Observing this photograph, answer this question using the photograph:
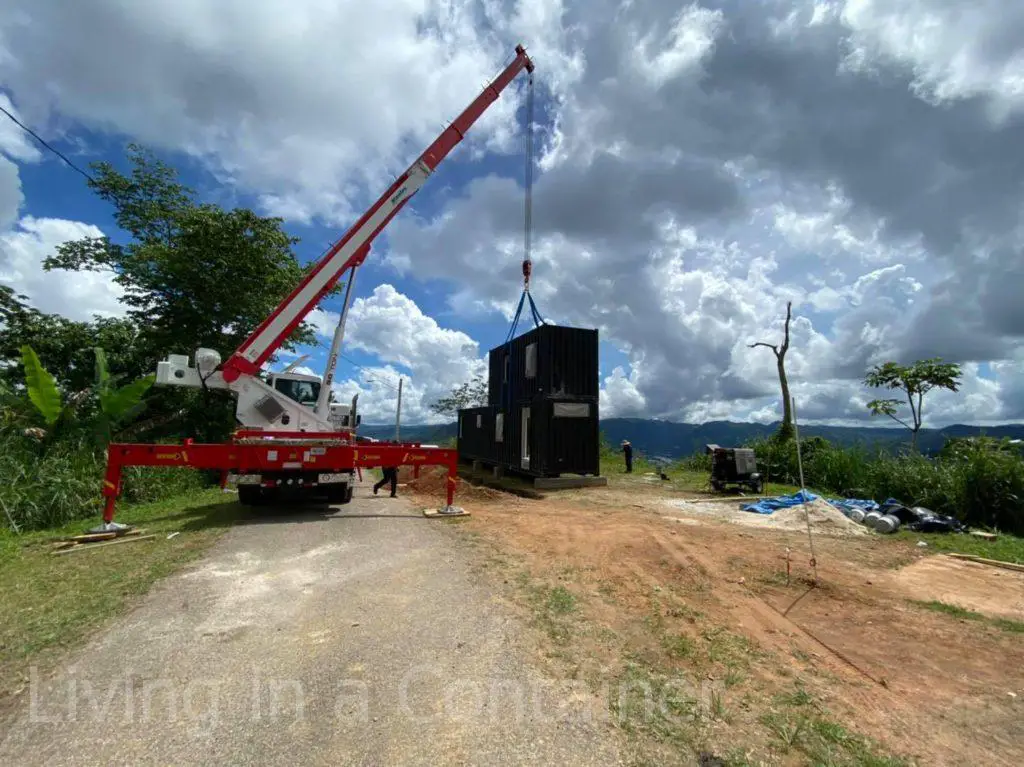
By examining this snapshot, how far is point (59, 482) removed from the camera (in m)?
9.54

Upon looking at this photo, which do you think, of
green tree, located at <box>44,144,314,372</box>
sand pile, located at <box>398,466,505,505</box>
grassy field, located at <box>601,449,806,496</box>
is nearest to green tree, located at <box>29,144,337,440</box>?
green tree, located at <box>44,144,314,372</box>

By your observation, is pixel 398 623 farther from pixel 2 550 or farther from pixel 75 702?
pixel 2 550

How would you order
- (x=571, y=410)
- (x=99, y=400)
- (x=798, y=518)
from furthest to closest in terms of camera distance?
(x=571, y=410)
(x=99, y=400)
(x=798, y=518)

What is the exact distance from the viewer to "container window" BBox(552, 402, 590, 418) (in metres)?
15.3

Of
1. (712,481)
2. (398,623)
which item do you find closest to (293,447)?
(398,623)

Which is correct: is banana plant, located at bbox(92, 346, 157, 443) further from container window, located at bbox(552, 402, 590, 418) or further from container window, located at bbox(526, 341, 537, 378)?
container window, located at bbox(552, 402, 590, 418)

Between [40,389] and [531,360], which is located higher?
[531,360]

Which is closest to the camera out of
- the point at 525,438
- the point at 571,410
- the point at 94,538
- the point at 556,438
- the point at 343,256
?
the point at 94,538

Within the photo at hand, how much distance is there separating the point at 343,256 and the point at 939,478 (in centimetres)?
1444

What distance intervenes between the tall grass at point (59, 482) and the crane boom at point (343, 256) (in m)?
3.62

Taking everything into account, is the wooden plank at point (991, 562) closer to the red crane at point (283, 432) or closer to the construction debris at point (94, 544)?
the red crane at point (283, 432)

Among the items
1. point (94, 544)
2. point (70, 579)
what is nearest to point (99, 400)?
point (94, 544)

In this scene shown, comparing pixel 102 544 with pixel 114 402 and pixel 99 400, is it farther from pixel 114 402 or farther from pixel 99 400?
pixel 99 400

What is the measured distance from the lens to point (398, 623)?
4.16m
